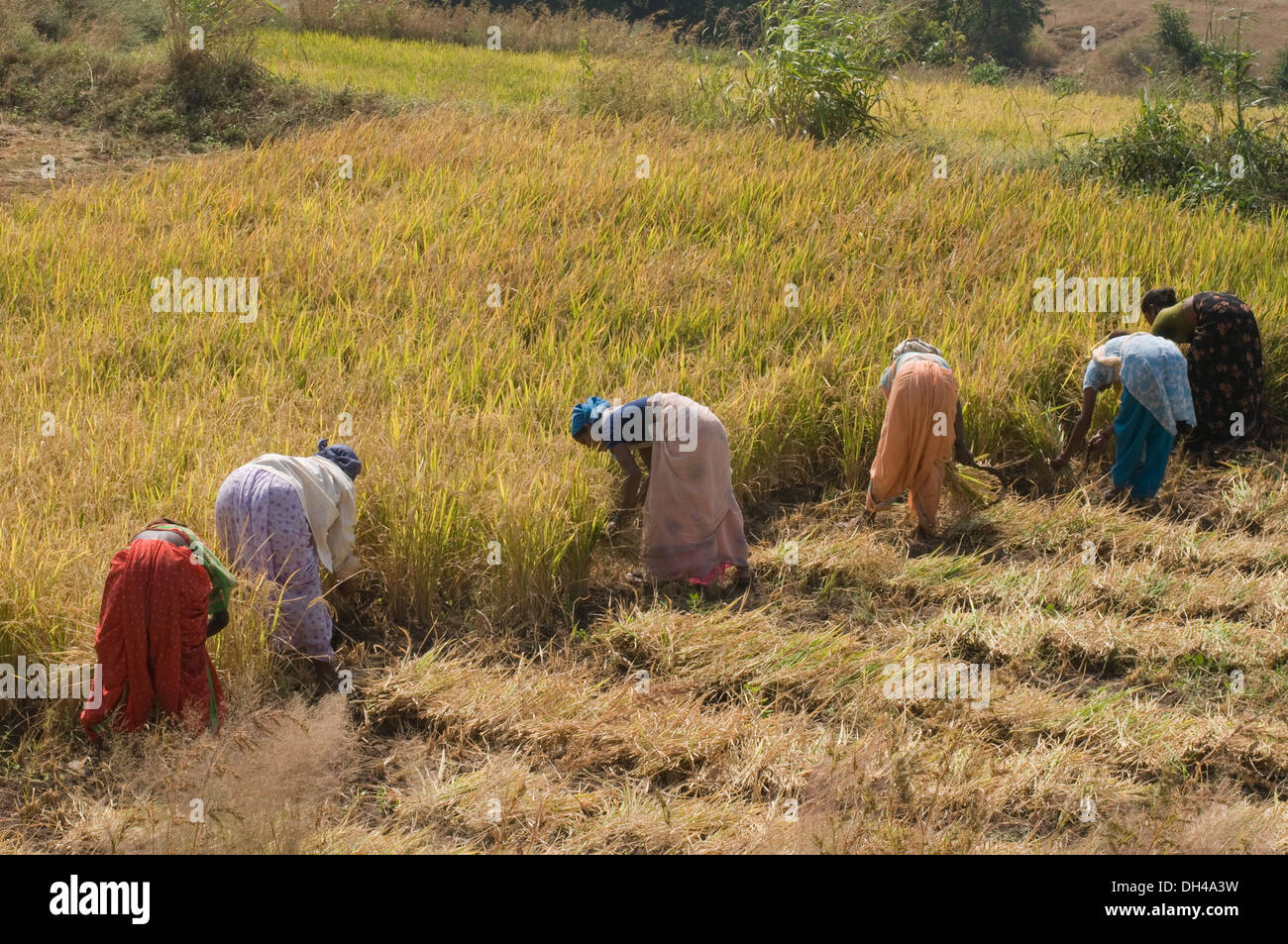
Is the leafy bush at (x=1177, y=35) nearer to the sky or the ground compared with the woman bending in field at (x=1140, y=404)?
nearer to the sky

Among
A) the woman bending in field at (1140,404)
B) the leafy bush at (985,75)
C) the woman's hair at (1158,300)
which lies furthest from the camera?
the leafy bush at (985,75)

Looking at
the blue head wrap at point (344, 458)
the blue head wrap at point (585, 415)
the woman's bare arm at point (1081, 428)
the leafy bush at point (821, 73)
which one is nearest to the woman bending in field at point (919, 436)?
the woman's bare arm at point (1081, 428)

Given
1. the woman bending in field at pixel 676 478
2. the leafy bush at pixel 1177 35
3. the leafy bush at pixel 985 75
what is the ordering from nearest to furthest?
the woman bending in field at pixel 676 478
the leafy bush at pixel 985 75
the leafy bush at pixel 1177 35

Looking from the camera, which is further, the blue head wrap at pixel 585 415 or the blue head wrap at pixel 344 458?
the blue head wrap at pixel 585 415

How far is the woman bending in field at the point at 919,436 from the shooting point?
16.3 ft

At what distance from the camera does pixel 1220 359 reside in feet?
19.3

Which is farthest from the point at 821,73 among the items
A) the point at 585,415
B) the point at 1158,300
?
the point at 585,415

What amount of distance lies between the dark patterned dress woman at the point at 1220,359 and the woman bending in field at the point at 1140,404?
512mm

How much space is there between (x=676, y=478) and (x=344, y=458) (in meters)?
1.30

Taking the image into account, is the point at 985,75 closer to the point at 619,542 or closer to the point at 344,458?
the point at 619,542

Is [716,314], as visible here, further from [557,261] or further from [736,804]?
[736,804]

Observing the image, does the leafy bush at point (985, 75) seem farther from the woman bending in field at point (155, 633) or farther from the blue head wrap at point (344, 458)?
the woman bending in field at point (155, 633)

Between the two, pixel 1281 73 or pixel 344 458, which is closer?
pixel 344 458

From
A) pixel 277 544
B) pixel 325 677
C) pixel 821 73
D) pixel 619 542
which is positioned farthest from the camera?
pixel 821 73
